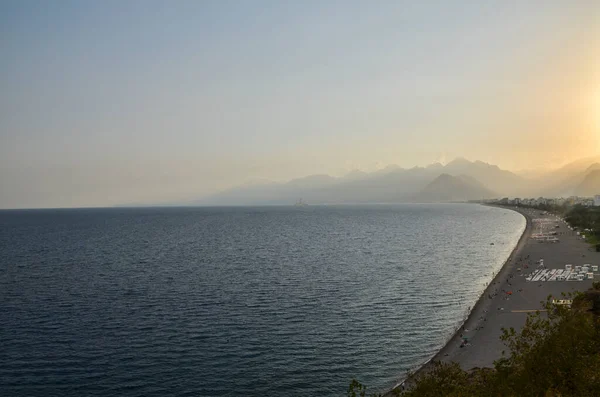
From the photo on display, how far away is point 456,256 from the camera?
11231 centimetres

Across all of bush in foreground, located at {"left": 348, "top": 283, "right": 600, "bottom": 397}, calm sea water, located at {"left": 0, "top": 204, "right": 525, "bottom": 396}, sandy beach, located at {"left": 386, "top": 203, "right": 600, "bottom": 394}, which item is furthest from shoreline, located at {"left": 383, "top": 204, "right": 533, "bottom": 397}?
bush in foreground, located at {"left": 348, "top": 283, "right": 600, "bottom": 397}

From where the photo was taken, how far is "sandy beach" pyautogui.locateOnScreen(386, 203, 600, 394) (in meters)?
43.2

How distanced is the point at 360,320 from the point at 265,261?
172 feet

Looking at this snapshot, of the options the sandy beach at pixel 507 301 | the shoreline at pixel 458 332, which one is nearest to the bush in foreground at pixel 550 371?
the shoreline at pixel 458 332

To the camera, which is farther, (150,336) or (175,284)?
(175,284)

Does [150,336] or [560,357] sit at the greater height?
[560,357]

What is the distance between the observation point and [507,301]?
61.9 metres

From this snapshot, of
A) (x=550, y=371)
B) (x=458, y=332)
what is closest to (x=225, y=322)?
(x=458, y=332)

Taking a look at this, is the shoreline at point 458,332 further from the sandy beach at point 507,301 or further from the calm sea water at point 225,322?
the calm sea water at point 225,322

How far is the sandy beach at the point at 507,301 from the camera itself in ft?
142

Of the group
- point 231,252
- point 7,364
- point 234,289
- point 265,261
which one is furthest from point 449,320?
point 231,252

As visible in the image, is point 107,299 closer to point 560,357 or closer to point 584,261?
point 560,357

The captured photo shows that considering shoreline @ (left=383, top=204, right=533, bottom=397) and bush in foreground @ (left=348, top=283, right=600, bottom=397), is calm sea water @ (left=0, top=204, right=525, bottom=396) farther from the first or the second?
bush in foreground @ (left=348, top=283, right=600, bottom=397)

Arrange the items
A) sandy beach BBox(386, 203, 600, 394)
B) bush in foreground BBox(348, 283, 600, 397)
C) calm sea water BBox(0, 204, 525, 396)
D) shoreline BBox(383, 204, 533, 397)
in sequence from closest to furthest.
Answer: bush in foreground BBox(348, 283, 600, 397) < shoreline BBox(383, 204, 533, 397) < calm sea water BBox(0, 204, 525, 396) < sandy beach BBox(386, 203, 600, 394)
